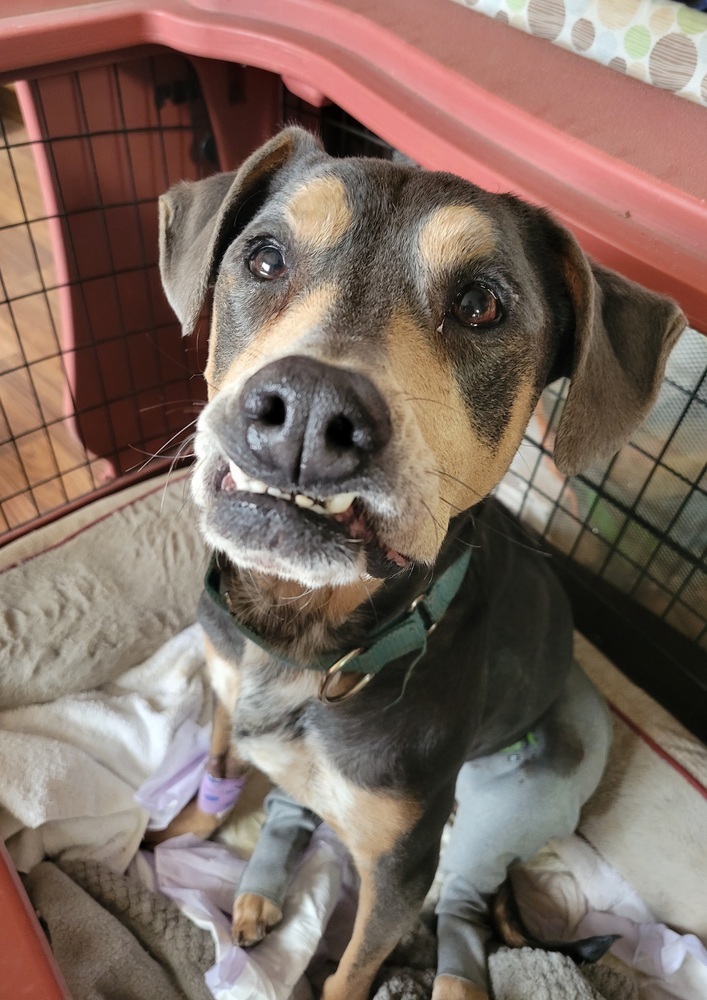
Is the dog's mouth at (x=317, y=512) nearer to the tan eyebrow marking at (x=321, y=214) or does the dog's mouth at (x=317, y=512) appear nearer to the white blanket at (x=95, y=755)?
the tan eyebrow marking at (x=321, y=214)

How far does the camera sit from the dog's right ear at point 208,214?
133 cm

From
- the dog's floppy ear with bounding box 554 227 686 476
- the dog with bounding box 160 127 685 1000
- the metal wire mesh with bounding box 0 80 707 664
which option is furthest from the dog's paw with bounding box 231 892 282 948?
the dog's floppy ear with bounding box 554 227 686 476

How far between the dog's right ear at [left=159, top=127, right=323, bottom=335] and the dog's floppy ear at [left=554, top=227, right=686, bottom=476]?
1.69 ft

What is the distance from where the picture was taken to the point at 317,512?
0.97 meters

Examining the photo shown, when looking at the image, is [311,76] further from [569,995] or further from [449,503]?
[569,995]

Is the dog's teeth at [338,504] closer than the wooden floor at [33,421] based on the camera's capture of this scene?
Yes

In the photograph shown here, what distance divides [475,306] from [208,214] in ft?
1.83

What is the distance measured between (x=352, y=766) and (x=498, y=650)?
41cm

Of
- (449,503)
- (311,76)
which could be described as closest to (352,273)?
(449,503)

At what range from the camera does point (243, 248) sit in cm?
125

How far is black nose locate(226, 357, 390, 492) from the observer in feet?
2.76

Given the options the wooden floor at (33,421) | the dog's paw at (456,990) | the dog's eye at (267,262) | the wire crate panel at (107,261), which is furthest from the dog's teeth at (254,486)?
the wooden floor at (33,421)

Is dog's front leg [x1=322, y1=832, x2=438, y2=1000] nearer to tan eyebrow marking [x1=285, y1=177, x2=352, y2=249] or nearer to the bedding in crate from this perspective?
the bedding in crate

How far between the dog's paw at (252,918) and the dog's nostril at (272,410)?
1336 millimetres
